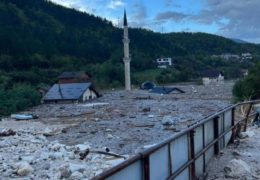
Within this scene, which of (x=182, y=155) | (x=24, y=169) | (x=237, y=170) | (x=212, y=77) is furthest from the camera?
(x=212, y=77)

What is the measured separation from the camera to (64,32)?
9619 centimetres

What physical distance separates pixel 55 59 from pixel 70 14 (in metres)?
26.8

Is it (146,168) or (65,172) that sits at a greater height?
(146,168)

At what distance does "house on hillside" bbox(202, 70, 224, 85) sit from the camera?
80.2m

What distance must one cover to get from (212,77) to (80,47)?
2855cm

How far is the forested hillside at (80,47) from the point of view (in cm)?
7638

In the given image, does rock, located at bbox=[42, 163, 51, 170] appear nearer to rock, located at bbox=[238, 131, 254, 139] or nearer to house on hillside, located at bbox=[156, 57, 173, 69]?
rock, located at bbox=[238, 131, 254, 139]

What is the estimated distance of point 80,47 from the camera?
3607 inches

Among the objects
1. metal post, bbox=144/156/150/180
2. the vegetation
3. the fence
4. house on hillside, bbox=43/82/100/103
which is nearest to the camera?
the fence

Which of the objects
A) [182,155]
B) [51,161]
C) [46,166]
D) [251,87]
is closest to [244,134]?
[182,155]

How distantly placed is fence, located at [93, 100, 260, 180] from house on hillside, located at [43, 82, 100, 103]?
41.3m

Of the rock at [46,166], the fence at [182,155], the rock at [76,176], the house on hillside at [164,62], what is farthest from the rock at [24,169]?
the house on hillside at [164,62]

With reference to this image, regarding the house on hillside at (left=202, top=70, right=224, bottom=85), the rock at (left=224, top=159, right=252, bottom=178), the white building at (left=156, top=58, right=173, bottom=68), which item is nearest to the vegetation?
the rock at (left=224, top=159, right=252, bottom=178)

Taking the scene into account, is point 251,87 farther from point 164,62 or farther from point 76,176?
point 164,62
